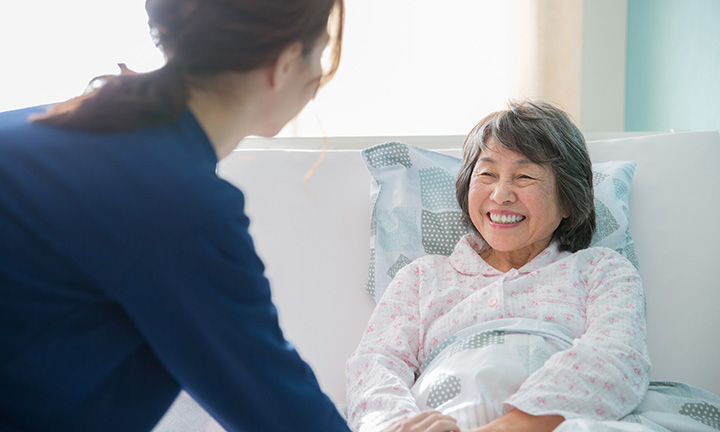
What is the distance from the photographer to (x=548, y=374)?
999 mm

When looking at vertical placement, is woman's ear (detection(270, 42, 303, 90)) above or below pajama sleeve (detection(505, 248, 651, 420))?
above

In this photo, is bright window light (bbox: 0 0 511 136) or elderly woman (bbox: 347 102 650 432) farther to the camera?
bright window light (bbox: 0 0 511 136)

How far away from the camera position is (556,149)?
1.24 metres

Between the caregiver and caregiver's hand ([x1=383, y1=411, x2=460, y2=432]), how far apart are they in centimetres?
17

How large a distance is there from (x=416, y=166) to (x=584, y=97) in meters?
1.39

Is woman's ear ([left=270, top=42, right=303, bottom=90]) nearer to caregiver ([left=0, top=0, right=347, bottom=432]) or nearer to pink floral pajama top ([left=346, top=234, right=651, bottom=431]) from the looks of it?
caregiver ([left=0, top=0, right=347, bottom=432])

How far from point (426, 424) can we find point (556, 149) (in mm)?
631

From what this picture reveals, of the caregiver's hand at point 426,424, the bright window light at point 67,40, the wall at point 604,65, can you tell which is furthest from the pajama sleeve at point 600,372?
the bright window light at point 67,40

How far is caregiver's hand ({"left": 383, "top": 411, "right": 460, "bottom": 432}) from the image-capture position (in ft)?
2.66

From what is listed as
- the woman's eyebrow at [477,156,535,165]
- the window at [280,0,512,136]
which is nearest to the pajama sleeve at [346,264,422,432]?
the woman's eyebrow at [477,156,535,165]

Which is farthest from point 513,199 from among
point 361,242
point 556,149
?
point 361,242

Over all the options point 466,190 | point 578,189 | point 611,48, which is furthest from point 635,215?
point 611,48

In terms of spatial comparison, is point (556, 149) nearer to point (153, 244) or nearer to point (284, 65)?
point (284, 65)

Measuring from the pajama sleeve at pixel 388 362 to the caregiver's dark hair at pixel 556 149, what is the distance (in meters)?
0.30
